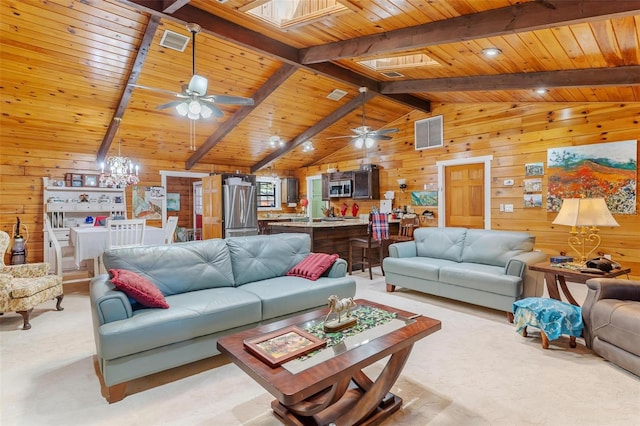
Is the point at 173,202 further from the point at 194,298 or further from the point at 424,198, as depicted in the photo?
the point at 194,298

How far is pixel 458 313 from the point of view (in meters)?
3.80

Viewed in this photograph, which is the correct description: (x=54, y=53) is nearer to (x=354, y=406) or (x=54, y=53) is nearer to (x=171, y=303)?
(x=171, y=303)

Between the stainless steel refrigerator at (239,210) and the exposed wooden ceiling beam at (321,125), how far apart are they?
1.52 meters

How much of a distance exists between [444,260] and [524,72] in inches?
107

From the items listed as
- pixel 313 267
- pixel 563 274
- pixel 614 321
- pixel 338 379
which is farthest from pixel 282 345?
pixel 563 274

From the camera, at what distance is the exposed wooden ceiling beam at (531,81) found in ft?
12.2

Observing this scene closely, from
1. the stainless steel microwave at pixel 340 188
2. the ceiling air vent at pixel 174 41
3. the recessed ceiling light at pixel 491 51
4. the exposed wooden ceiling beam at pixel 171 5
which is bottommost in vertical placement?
the stainless steel microwave at pixel 340 188

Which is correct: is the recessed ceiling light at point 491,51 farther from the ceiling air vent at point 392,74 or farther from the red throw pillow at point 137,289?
the red throw pillow at point 137,289

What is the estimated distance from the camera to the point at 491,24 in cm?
310

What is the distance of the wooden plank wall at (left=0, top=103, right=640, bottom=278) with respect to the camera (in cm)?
495

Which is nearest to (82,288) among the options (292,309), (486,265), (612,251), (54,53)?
(54,53)

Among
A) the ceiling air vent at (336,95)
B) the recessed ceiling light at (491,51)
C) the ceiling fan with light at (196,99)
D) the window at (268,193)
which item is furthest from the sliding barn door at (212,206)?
the recessed ceiling light at (491,51)

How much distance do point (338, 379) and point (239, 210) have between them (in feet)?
19.6

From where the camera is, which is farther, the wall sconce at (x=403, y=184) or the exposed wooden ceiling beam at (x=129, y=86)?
the wall sconce at (x=403, y=184)
